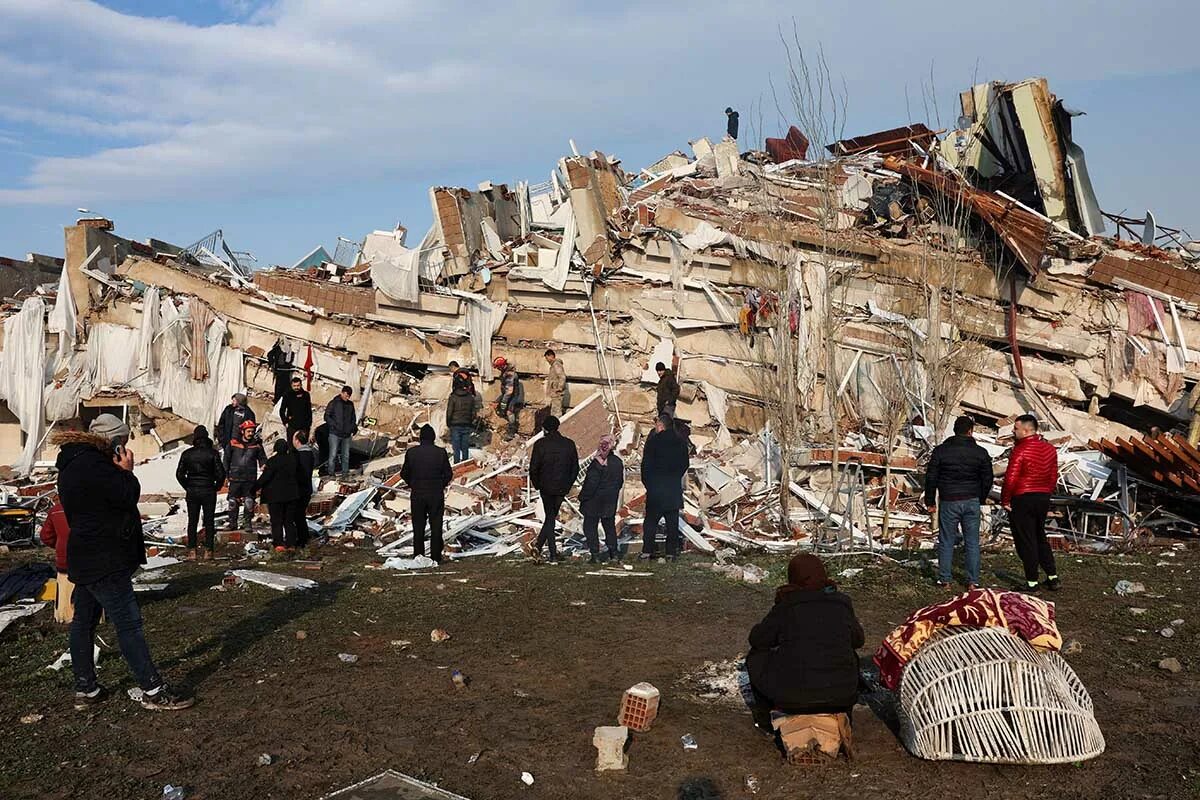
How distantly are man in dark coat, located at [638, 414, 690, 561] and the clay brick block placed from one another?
5.60 meters

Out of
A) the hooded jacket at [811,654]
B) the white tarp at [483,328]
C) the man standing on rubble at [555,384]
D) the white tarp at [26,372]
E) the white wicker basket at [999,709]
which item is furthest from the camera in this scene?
the white tarp at [483,328]

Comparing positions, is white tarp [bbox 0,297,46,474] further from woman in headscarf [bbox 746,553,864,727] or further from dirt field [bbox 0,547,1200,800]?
woman in headscarf [bbox 746,553,864,727]

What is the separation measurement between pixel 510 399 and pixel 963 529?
11.7 m

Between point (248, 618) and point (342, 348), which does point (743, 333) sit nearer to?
point (342, 348)

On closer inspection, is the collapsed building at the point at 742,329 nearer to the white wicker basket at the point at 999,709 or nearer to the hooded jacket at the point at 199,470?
the hooded jacket at the point at 199,470

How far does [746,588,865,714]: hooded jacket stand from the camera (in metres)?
5.05

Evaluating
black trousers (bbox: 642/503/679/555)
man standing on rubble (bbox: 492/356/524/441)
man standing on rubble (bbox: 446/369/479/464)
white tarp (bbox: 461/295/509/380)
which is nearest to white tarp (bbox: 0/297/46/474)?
white tarp (bbox: 461/295/509/380)

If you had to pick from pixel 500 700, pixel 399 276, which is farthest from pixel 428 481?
pixel 399 276

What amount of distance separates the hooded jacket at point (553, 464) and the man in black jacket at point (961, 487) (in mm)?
3933

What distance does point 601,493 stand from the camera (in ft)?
36.6

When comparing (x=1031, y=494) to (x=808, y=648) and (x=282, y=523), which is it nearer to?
(x=808, y=648)

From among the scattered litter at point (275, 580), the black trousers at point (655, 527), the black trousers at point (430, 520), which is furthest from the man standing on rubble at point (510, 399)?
the scattered litter at point (275, 580)

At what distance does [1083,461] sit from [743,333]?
722 cm

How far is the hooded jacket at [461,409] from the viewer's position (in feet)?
54.9
